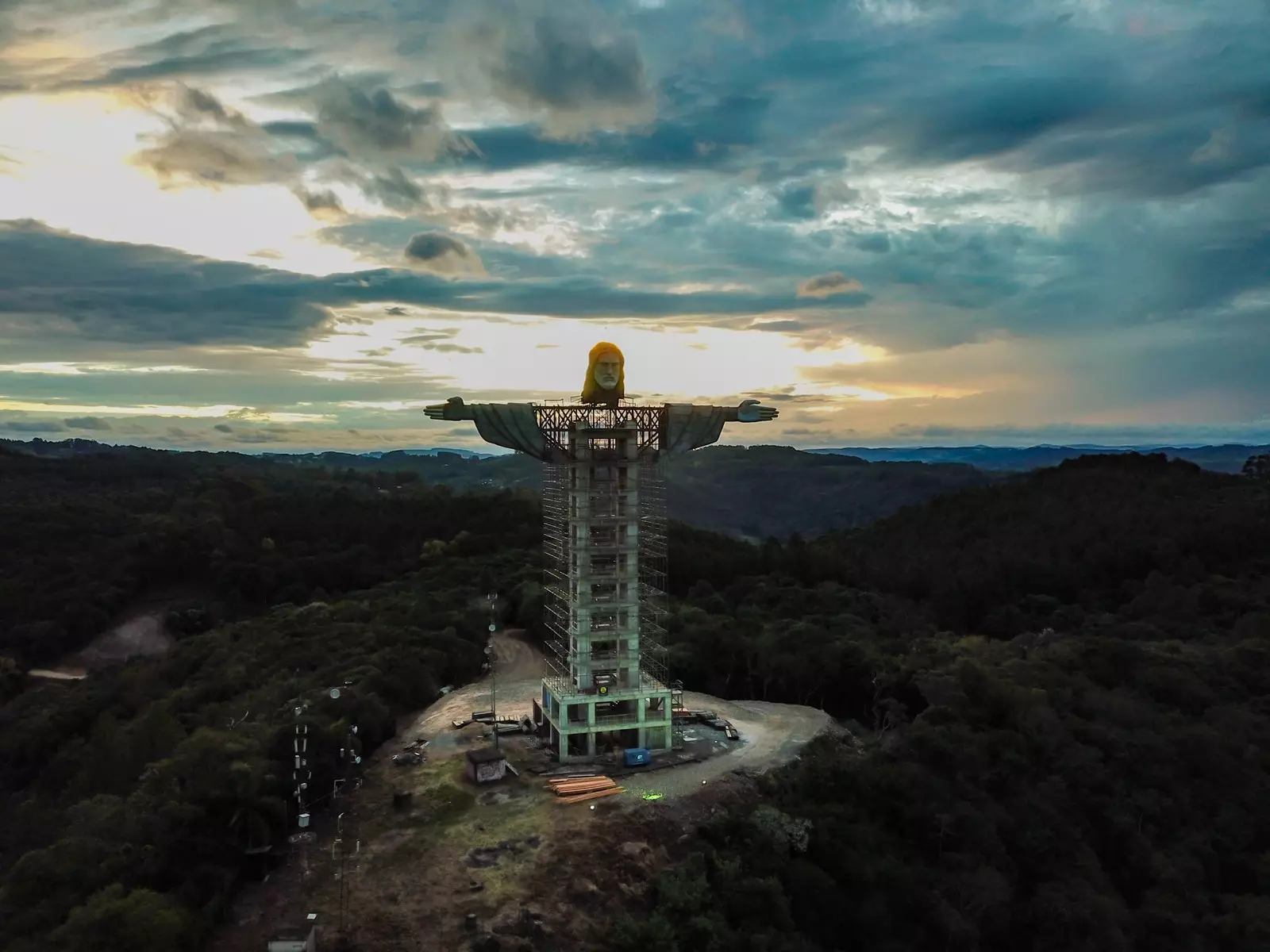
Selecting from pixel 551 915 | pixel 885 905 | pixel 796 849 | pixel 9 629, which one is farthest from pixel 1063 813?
pixel 9 629

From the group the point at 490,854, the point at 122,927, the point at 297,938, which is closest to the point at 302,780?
the point at 490,854

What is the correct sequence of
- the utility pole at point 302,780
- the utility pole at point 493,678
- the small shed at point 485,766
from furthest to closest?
1. the utility pole at point 493,678
2. the small shed at point 485,766
3. the utility pole at point 302,780

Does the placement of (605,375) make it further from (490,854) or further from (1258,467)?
(1258,467)

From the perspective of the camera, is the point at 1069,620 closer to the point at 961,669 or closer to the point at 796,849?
the point at 961,669

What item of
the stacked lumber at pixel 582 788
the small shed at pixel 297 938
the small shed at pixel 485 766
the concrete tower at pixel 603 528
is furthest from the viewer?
the concrete tower at pixel 603 528

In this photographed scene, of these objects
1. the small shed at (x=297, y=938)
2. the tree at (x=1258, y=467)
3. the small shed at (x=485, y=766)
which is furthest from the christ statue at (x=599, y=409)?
the tree at (x=1258, y=467)

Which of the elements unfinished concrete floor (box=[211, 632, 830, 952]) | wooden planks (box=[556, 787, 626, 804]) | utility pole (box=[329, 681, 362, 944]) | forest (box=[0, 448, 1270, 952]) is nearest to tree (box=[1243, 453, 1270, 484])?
forest (box=[0, 448, 1270, 952])

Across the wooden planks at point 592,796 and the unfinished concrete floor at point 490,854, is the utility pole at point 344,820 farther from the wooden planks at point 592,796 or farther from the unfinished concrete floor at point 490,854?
the wooden planks at point 592,796

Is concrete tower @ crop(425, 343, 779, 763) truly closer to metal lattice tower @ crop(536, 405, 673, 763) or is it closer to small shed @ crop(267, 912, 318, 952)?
metal lattice tower @ crop(536, 405, 673, 763)
